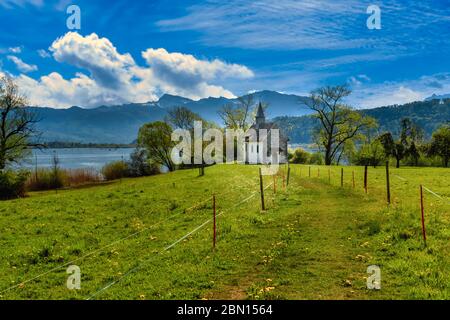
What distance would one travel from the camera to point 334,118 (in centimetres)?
9844

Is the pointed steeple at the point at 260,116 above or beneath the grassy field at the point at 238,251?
above

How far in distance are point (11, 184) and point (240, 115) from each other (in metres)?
64.2

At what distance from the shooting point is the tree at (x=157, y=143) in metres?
99.7

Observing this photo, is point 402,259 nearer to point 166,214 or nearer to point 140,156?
point 166,214

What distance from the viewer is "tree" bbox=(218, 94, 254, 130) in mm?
103438

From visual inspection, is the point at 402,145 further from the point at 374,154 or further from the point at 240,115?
the point at 240,115

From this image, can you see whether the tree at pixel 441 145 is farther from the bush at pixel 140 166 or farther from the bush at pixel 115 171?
the bush at pixel 115 171

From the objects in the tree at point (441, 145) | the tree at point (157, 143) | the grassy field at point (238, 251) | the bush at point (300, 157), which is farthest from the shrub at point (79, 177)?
the tree at point (441, 145)

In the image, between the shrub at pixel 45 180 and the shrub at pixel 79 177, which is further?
the shrub at pixel 79 177

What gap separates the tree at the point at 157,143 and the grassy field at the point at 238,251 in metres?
72.8

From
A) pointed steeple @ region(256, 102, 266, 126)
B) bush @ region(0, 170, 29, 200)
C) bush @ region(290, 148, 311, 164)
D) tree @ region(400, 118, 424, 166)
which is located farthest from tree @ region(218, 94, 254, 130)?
bush @ region(0, 170, 29, 200)

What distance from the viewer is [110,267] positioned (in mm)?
13891

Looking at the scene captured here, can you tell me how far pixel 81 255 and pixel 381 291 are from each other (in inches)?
503
